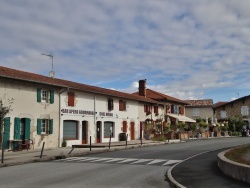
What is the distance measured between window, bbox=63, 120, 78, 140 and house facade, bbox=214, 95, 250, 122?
4534 cm

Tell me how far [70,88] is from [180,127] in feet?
68.4

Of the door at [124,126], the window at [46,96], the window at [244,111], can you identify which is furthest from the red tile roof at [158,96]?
the window at [46,96]

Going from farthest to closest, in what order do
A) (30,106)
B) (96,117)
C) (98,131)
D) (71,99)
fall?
(98,131)
(96,117)
(71,99)
(30,106)

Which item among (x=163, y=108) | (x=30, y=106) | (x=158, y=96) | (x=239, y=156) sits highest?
(x=158, y=96)

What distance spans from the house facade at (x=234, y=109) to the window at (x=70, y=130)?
4534cm

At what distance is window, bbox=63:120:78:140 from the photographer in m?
28.3

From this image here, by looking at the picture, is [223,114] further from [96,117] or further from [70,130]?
[70,130]

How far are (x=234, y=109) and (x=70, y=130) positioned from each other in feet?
155

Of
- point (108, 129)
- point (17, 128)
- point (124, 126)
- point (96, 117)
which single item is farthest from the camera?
point (124, 126)

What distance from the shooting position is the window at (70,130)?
28.3 metres

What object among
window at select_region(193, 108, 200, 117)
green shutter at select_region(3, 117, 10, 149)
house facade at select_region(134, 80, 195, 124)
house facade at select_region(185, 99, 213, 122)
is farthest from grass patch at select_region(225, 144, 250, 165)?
window at select_region(193, 108, 200, 117)

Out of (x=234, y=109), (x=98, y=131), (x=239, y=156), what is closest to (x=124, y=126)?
(x=98, y=131)

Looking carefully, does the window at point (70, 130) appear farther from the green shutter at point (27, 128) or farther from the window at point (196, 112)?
the window at point (196, 112)

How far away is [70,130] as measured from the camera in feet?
95.3
